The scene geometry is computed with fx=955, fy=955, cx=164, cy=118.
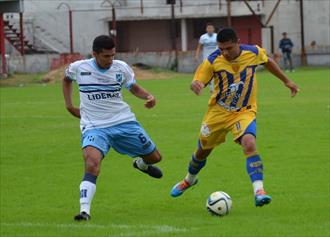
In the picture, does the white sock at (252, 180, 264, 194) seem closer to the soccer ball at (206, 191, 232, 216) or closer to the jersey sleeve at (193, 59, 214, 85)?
the soccer ball at (206, 191, 232, 216)

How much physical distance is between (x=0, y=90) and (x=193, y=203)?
25357mm

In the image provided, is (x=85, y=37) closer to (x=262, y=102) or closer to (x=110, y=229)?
(x=262, y=102)

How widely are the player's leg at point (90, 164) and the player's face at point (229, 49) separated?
1.69 m

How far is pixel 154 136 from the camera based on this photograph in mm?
18594

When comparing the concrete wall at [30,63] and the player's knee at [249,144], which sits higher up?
the player's knee at [249,144]

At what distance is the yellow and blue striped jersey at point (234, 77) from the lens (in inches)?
432

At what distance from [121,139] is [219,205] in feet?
4.63

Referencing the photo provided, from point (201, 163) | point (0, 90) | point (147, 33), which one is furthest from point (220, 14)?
point (201, 163)

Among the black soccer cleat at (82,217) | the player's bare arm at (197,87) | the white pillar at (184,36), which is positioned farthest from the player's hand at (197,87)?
the white pillar at (184,36)

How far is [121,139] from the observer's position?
1080cm

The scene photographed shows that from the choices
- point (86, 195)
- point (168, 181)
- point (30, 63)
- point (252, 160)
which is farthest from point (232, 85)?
point (30, 63)

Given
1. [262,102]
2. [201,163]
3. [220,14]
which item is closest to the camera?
[201,163]

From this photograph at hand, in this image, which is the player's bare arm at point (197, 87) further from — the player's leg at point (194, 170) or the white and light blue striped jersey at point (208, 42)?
the white and light blue striped jersey at point (208, 42)

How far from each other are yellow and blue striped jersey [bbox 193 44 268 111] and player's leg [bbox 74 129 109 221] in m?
1.42
